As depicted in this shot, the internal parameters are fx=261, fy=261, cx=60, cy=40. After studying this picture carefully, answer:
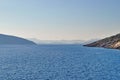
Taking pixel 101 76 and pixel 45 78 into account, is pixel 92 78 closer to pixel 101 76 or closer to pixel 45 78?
pixel 101 76

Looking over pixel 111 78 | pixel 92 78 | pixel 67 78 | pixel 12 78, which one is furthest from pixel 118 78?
pixel 12 78

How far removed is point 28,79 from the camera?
201ft

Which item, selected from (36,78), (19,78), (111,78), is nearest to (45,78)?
(36,78)

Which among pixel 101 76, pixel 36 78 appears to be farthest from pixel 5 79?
pixel 101 76

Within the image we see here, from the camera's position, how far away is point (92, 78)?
207 ft

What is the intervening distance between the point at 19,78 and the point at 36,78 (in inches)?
160

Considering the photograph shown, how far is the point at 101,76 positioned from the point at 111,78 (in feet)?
12.4

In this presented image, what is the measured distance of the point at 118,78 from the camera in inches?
2483

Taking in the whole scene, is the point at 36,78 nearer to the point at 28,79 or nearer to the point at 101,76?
the point at 28,79

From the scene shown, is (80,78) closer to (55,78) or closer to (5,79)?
(55,78)

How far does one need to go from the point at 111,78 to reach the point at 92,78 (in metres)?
4.62

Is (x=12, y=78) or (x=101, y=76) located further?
(x=101, y=76)

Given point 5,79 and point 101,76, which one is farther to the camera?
point 101,76

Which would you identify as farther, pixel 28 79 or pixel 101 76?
pixel 101 76
